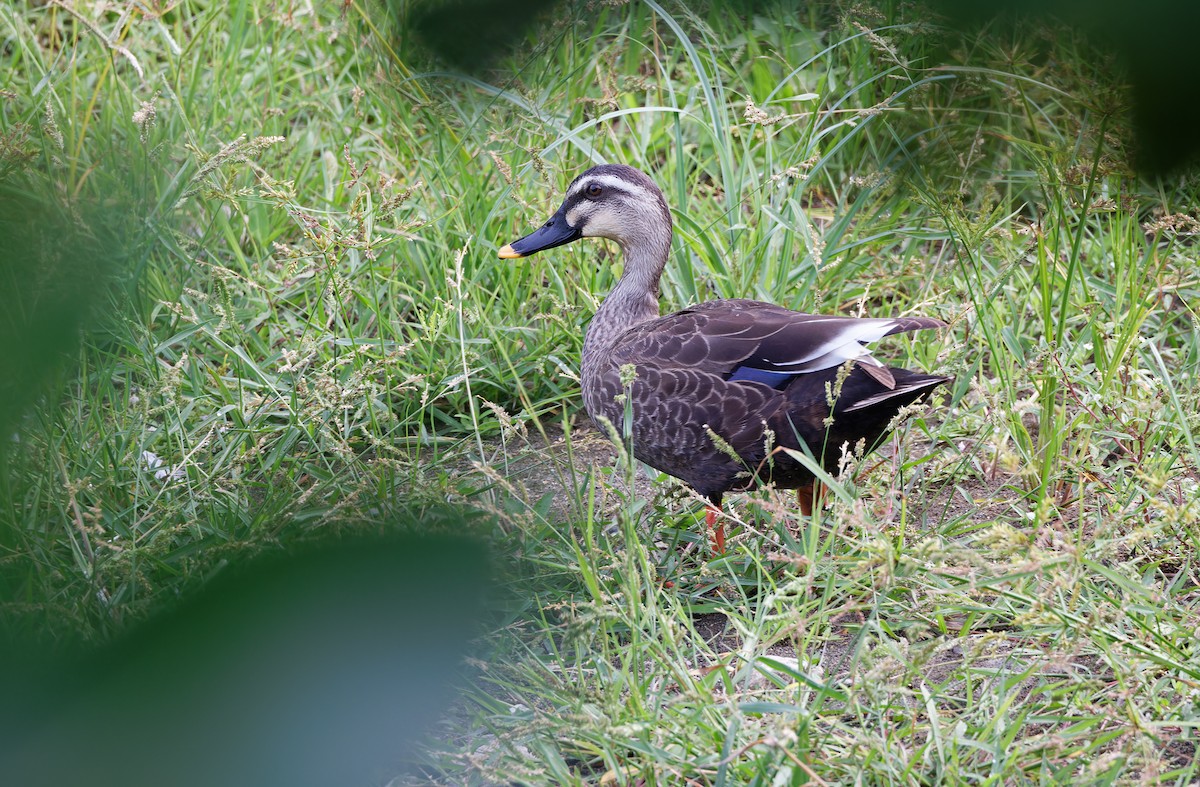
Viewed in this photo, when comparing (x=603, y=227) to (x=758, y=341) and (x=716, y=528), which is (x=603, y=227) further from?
(x=716, y=528)

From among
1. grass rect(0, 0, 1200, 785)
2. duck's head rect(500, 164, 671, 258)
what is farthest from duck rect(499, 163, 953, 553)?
Answer: duck's head rect(500, 164, 671, 258)

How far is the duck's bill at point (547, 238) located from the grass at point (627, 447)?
0.22 m

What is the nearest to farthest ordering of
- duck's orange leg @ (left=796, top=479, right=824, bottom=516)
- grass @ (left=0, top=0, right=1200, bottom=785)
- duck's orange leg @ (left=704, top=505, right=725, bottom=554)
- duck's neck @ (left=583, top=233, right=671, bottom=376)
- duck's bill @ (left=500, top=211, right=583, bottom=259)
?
grass @ (left=0, top=0, right=1200, bottom=785) → duck's orange leg @ (left=704, top=505, right=725, bottom=554) → duck's orange leg @ (left=796, top=479, right=824, bottom=516) → duck's neck @ (left=583, top=233, right=671, bottom=376) → duck's bill @ (left=500, top=211, right=583, bottom=259)

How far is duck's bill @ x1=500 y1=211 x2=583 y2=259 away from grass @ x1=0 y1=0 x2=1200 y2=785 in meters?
0.22

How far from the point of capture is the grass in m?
0.79

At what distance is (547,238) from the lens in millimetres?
3740

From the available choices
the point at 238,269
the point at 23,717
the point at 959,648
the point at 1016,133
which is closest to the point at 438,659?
the point at 23,717

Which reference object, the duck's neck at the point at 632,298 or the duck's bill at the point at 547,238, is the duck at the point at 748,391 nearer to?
the duck's neck at the point at 632,298

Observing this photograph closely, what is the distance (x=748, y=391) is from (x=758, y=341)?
14cm

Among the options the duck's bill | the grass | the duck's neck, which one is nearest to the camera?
the grass

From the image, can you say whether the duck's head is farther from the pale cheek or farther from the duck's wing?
the duck's wing

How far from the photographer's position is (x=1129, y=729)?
2055mm

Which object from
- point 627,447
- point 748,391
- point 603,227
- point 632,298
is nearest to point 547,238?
point 603,227

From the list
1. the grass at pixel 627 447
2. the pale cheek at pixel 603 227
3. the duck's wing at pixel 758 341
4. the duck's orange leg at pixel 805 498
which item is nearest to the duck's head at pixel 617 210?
the pale cheek at pixel 603 227
